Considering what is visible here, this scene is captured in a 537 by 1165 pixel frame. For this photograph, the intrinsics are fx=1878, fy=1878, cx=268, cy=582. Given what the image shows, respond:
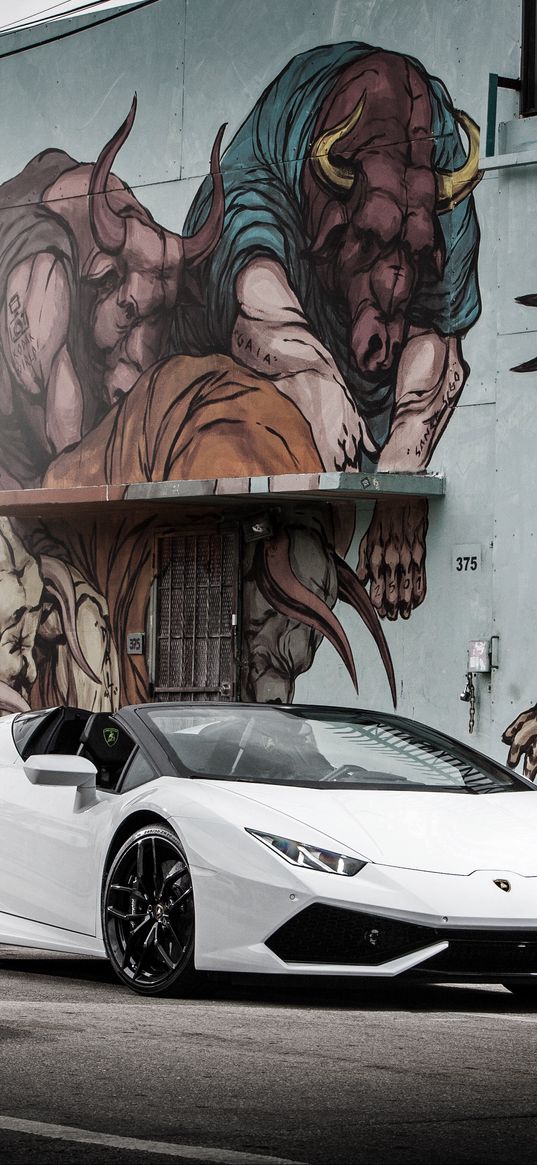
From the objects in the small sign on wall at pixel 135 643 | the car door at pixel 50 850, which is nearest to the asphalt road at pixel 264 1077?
the car door at pixel 50 850

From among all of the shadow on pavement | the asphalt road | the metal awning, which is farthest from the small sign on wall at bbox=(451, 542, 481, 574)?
the asphalt road

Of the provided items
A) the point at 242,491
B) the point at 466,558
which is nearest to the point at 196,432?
the point at 242,491

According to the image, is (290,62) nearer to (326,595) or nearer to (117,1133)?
(326,595)

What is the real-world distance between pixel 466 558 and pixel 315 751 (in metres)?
7.85

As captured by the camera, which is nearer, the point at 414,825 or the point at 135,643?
the point at 414,825

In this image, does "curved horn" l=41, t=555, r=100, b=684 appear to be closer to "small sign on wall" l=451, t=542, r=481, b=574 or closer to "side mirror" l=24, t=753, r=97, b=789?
"small sign on wall" l=451, t=542, r=481, b=574

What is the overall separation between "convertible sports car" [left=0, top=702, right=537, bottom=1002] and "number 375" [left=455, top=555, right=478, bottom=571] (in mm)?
6896

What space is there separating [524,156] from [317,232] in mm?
2484

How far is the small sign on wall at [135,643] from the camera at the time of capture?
1889 cm

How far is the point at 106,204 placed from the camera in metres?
19.4

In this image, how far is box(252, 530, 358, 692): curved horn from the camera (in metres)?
16.9

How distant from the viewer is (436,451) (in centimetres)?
1627

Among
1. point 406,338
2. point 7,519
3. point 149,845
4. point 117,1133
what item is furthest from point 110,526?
point 117,1133

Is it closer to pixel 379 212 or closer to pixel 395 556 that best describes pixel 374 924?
pixel 395 556
